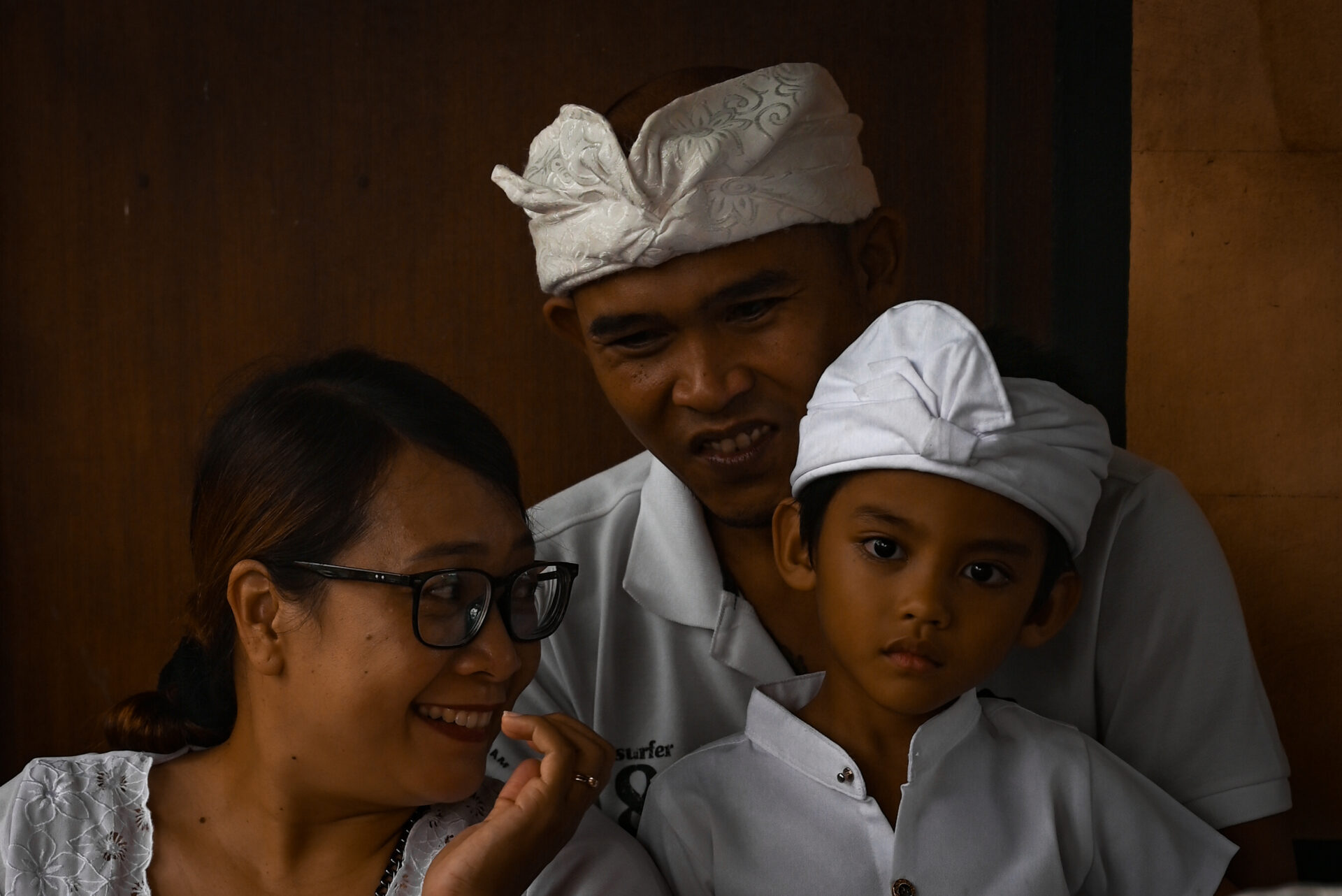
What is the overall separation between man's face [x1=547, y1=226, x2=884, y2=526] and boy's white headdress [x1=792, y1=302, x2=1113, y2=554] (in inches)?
11.3

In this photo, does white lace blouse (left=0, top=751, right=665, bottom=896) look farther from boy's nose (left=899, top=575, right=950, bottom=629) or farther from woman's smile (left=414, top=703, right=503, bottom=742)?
boy's nose (left=899, top=575, right=950, bottom=629)

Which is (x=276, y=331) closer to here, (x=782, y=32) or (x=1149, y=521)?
(x=782, y=32)

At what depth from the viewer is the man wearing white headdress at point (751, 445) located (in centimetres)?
216

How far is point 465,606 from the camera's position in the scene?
177 centimetres

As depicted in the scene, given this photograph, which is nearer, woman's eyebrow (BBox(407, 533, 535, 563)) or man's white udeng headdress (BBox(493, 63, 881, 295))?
woman's eyebrow (BBox(407, 533, 535, 563))

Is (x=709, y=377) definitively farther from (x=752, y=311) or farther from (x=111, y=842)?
(x=111, y=842)

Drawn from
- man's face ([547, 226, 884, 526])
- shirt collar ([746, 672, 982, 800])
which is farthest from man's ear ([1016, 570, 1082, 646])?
man's face ([547, 226, 884, 526])

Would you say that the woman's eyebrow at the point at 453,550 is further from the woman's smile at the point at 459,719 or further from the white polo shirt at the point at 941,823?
the white polo shirt at the point at 941,823

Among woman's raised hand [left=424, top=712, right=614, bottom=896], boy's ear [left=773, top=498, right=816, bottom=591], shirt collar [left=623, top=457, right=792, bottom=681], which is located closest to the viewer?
woman's raised hand [left=424, top=712, right=614, bottom=896]

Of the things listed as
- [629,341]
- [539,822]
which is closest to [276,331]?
[629,341]

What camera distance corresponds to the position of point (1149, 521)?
2195mm

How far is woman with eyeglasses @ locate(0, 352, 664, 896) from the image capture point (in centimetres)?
174

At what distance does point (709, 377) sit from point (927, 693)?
0.65 meters

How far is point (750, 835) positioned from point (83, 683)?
2010 millimetres
